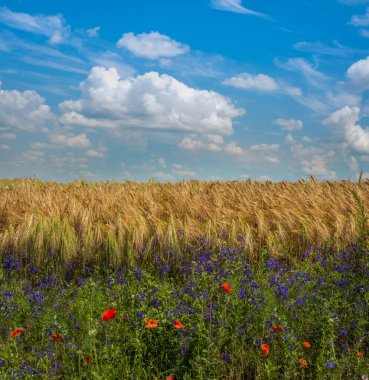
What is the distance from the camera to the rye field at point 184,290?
3.24 m

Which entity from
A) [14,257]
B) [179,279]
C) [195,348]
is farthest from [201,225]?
[195,348]

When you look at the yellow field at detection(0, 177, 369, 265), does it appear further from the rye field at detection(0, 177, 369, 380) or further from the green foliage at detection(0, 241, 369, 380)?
the green foliage at detection(0, 241, 369, 380)

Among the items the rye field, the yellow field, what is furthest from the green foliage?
the yellow field

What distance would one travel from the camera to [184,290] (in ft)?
14.5

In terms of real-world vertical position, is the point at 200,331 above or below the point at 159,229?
below

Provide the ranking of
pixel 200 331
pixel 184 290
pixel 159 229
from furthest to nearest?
pixel 159 229
pixel 184 290
pixel 200 331

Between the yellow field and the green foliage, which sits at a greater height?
the yellow field

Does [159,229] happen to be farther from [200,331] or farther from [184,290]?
[200,331]

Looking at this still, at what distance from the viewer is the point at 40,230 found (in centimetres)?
603

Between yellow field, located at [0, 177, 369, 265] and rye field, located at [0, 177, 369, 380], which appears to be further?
yellow field, located at [0, 177, 369, 265]

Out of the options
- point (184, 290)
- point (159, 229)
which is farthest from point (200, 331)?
point (159, 229)

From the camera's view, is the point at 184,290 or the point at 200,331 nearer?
the point at 200,331

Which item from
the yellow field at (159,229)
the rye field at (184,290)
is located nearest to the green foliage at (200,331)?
the rye field at (184,290)

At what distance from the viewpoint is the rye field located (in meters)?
3.24
